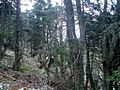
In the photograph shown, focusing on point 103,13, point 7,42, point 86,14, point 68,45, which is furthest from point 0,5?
point 68,45

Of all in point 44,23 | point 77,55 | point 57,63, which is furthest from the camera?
point 44,23

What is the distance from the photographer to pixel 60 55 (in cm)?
993

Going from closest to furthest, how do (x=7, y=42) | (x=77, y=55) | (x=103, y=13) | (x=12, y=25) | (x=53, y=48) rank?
(x=77, y=55), (x=53, y=48), (x=103, y=13), (x=7, y=42), (x=12, y=25)

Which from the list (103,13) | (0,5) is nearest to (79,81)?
(103,13)

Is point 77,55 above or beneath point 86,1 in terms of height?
beneath

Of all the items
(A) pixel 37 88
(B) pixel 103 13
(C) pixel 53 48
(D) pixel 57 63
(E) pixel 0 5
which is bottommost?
(A) pixel 37 88

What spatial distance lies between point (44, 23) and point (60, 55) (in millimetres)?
17266

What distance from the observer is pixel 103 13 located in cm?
1245

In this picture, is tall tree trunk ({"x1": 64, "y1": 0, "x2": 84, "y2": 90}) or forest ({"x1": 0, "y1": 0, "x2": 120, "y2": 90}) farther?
forest ({"x1": 0, "y1": 0, "x2": 120, "y2": 90})

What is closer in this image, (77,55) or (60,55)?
(77,55)

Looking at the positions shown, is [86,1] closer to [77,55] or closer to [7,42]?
[77,55]

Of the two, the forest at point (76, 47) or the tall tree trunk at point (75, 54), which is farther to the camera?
the forest at point (76, 47)

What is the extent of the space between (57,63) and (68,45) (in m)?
1.63

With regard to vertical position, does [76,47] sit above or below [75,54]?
above
